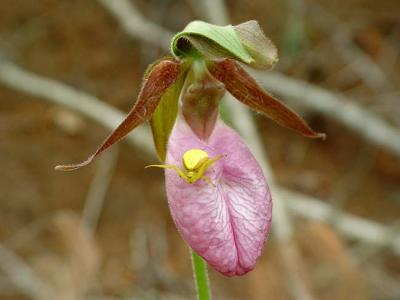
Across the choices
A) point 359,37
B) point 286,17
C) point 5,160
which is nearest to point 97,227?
point 5,160

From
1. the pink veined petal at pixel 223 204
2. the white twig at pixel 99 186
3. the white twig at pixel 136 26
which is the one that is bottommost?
the white twig at pixel 99 186

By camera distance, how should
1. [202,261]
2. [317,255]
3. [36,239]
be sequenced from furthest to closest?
[36,239] < [317,255] < [202,261]

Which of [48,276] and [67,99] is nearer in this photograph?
[48,276]

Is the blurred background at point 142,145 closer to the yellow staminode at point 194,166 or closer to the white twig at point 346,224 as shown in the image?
the white twig at point 346,224

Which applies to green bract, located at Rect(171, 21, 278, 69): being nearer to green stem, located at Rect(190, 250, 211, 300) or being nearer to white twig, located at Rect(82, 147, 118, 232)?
green stem, located at Rect(190, 250, 211, 300)

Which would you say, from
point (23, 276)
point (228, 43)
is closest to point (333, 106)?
point (23, 276)

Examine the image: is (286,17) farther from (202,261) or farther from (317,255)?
(202,261)

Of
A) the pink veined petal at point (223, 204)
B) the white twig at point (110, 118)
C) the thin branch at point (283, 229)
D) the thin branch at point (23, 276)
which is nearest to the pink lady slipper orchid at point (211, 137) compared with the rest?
the pink veined petal at point (223, 204)
